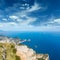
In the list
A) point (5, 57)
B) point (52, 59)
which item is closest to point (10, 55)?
point (5, 57)

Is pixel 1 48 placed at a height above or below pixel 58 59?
above

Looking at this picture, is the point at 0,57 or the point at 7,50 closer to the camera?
the point at 0,57

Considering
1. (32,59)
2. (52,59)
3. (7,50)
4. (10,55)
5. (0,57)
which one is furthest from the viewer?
(52,59)

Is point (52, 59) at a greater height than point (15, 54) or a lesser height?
lesser

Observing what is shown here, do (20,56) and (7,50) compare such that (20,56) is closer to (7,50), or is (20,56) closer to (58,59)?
(7,50)

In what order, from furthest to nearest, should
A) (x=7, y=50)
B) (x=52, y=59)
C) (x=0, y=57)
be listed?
(x=52, y=59) < (x=7, y=50) < (x=0, y=57)

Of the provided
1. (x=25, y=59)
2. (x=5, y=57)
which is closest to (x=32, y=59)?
(x=25, y=59)

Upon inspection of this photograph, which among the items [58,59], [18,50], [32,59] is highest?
[18,50]

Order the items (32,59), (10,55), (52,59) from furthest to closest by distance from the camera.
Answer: (52,59)
(32,59)
(10,55)

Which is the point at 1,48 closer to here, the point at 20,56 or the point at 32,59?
the point at 20,56
